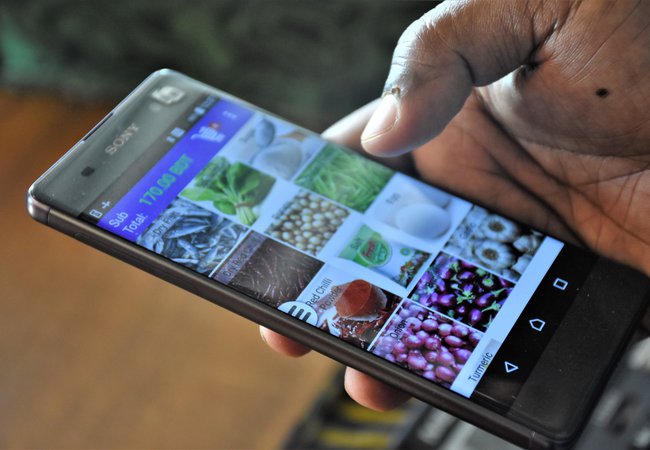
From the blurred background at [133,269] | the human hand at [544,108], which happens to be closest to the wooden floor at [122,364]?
the blurred background at [133,269]

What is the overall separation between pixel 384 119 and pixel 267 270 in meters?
0.13

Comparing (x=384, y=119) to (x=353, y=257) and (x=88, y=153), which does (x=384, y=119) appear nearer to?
(x=353, y=257)

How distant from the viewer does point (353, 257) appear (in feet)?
2.00

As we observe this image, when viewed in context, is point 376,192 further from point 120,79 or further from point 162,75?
point 120,79

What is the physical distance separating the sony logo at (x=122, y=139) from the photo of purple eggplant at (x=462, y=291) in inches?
9.4

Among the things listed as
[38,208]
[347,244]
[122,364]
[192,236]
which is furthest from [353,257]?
[122,364]

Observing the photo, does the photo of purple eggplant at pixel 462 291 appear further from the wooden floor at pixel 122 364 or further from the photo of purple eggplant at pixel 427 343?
the wooden floor at pixel 122 364

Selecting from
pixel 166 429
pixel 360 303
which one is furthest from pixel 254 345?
pixel 360 303

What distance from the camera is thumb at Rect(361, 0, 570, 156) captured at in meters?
0.60

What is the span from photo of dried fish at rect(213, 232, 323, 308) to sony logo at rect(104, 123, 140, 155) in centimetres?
12

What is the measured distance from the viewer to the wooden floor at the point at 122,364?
0.88 meters

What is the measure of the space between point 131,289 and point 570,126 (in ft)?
1.78

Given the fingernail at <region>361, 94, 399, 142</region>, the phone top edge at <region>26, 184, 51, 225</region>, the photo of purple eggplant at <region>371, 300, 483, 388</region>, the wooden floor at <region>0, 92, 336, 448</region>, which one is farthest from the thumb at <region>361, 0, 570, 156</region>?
the wooden floor at <region>0, 92, 336, 448</region>

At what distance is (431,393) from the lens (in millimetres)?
548
